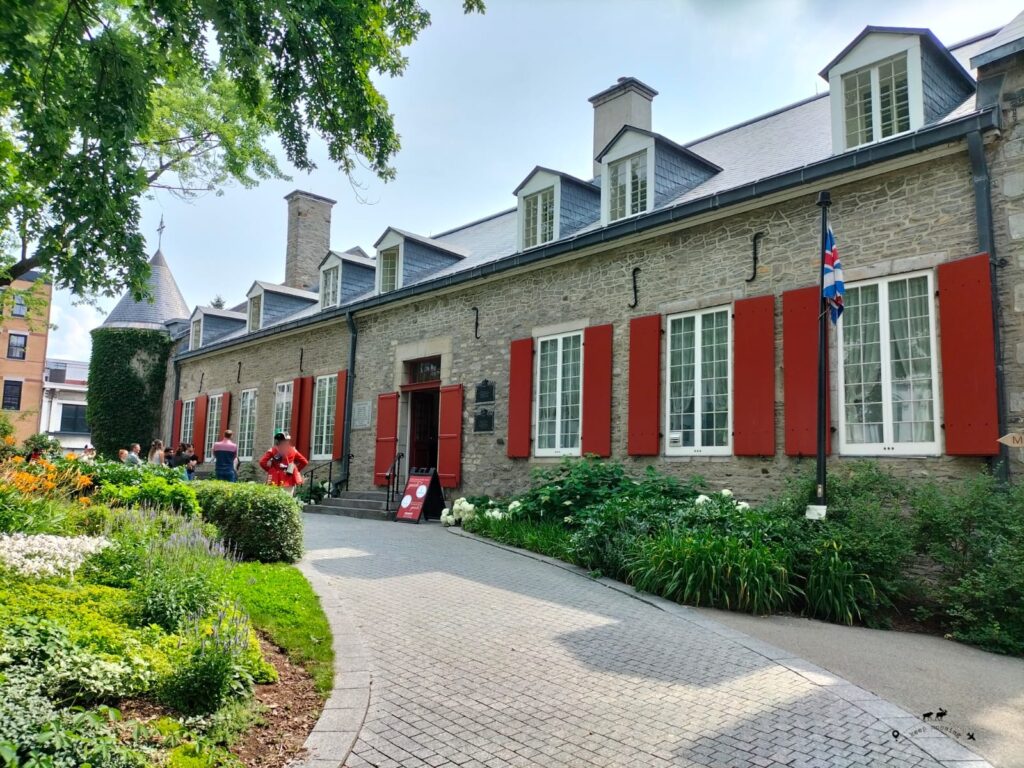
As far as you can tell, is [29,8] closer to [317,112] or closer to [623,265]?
[317,112]

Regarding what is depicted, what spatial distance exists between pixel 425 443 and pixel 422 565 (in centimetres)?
711

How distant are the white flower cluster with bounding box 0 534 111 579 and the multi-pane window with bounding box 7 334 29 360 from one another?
40.9 metres

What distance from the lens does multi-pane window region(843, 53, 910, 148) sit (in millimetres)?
8672

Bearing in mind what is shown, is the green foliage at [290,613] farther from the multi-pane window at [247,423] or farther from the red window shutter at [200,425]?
the red window shutter at [200,425]

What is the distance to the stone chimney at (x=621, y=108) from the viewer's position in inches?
563

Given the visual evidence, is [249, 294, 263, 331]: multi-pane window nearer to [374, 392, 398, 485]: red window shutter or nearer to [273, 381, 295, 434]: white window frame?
[273, 381, 295, 434]: white window frame

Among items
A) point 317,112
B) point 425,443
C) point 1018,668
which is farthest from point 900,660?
point 425,443

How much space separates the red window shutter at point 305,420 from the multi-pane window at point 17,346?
3175 centimetres

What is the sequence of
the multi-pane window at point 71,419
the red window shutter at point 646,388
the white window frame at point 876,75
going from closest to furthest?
the white window frame at point 876,75 → the red window shutter at point 646,388 → the multi-pane window at point 71,419

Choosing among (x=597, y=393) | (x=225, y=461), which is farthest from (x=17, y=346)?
(x=597, y=393)

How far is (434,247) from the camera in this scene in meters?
16.0

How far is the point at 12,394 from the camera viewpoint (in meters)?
39.7

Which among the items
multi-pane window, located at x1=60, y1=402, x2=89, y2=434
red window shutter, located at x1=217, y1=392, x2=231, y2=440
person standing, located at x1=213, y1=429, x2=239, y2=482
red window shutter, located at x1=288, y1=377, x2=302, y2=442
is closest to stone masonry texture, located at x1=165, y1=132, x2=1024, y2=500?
red window shutter, located at x1=288, y1=377, x2=302, y2=442

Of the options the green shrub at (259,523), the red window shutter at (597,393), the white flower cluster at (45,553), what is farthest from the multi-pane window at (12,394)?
the white flower cluster at (45,553)
